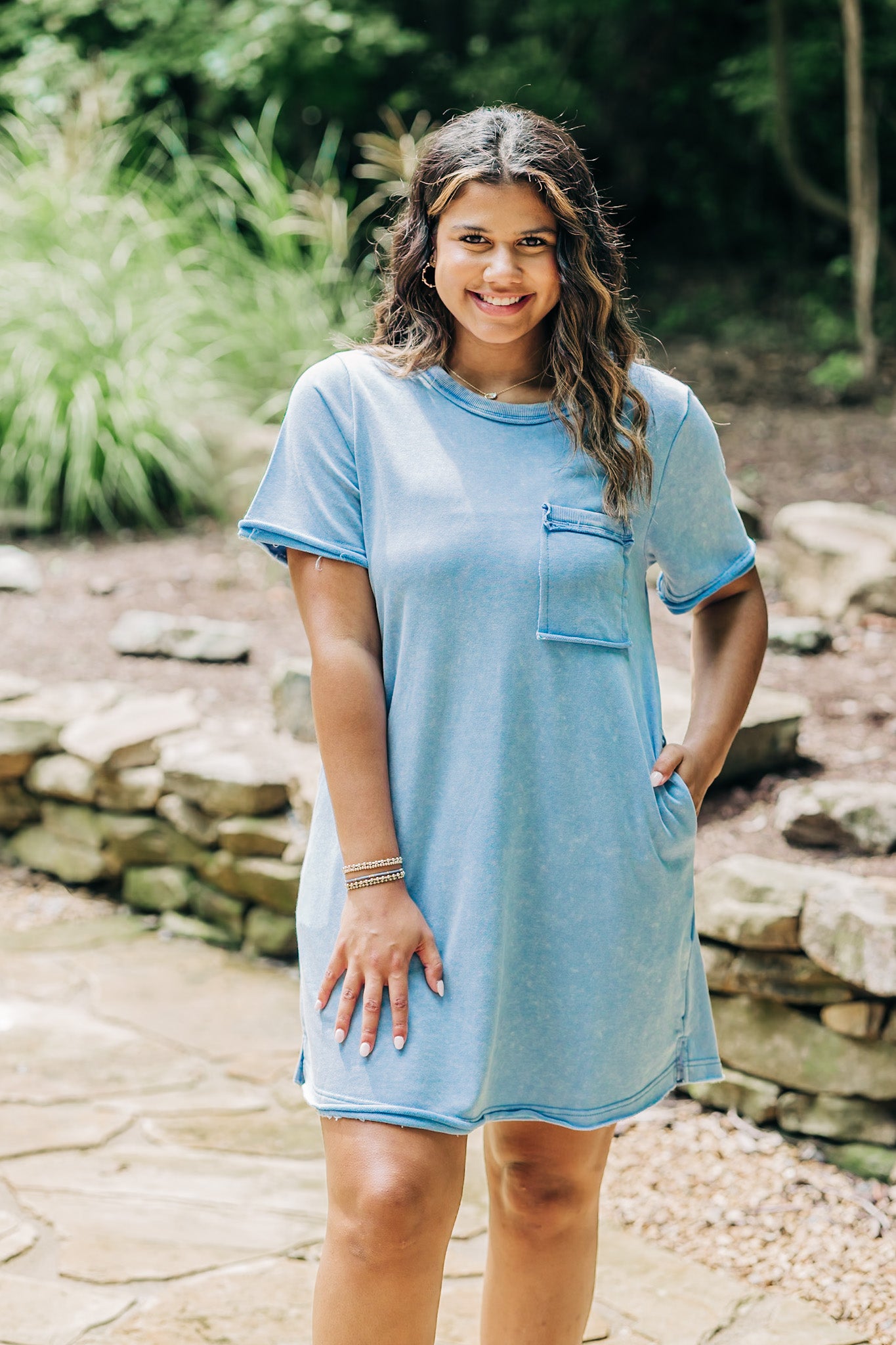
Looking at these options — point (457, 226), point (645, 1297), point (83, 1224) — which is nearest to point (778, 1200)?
point (645, 1297)

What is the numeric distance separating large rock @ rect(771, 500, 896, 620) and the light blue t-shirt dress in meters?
3.10

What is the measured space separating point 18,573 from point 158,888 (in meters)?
2.12

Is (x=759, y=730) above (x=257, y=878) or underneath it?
above

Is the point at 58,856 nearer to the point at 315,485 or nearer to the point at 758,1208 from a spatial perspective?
the point at 758,1208

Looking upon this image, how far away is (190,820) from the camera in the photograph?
3916 mm

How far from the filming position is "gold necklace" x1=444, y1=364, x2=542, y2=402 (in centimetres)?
170

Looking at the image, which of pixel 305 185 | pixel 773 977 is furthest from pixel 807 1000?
pixel 305 185

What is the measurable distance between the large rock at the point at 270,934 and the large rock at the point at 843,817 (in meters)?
1.38

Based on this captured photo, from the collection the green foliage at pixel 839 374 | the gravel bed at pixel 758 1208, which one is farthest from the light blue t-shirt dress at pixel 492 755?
Result: the green foliage at pixel 839 374

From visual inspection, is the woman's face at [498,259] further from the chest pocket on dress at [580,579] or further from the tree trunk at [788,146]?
the tree trunk at [788,146]

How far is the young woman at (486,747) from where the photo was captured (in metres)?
1.54

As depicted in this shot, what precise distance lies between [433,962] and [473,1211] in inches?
50.6

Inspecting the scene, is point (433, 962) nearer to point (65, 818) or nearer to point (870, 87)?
point (65, 818)

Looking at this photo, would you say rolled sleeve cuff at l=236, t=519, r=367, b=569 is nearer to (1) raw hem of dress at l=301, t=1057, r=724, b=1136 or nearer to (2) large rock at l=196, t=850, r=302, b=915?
(1) raw hem of dress at l=301, t=1057, r=724, b=1136
